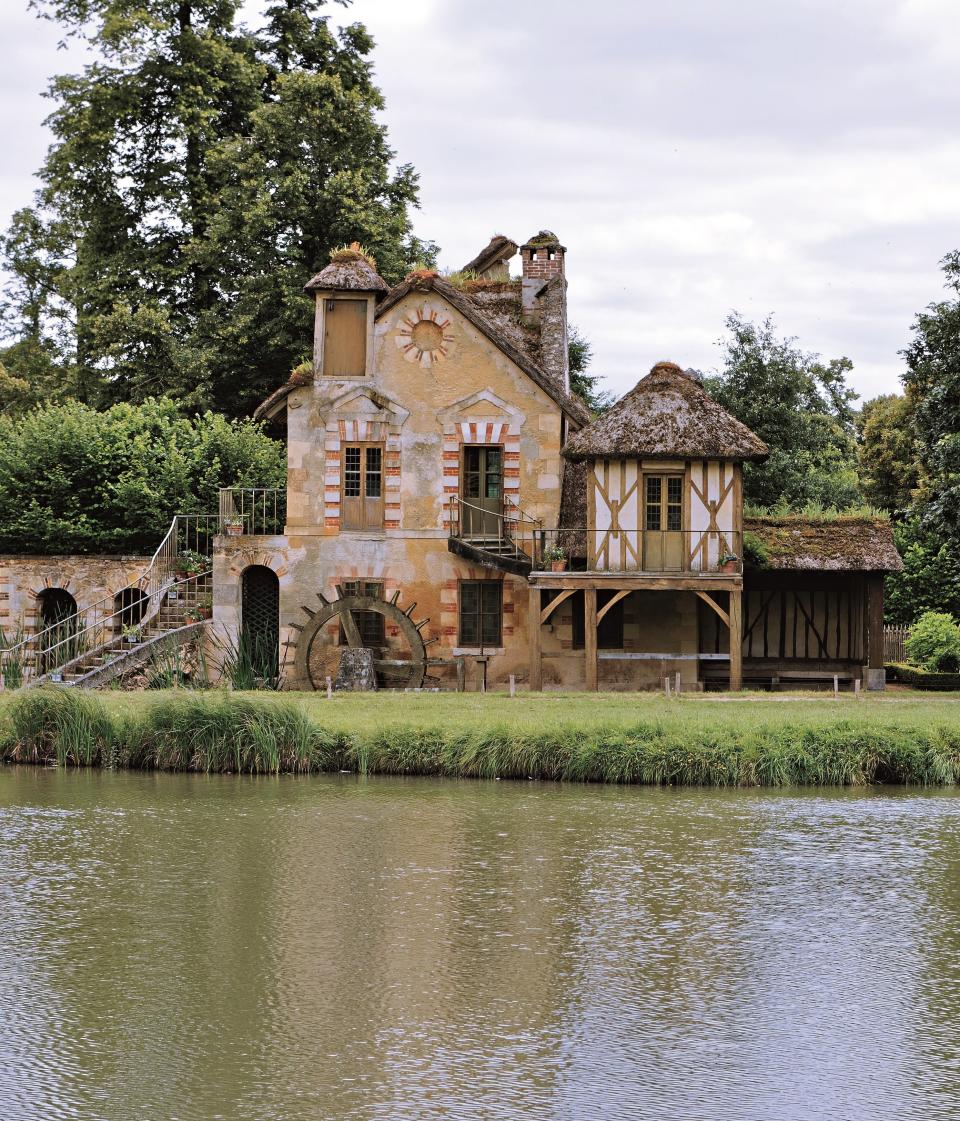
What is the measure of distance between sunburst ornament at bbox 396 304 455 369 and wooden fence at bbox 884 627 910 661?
501 inches

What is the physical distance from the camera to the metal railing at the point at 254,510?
94.4 feet

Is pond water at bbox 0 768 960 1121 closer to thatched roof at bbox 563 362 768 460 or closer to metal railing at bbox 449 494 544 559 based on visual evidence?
thatched roof at bbox 563 362 768 460

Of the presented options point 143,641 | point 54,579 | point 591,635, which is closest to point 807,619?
point 591,635

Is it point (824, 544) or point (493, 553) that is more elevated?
point (824, 544)

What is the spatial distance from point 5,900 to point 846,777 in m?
9.63

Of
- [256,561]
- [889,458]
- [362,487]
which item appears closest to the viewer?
[256,561]

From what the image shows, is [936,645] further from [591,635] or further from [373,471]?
[373,471]

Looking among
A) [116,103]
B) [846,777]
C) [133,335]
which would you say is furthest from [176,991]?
[116,103]

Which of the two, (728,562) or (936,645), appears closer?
(728,562)

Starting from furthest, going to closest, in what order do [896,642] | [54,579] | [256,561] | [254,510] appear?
[896,642] → [254,510] → [54,579] → [256,561]

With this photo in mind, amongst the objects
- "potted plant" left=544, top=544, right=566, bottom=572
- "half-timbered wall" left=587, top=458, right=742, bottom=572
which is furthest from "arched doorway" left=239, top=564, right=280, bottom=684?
"half-timbered wall" left=587, top=458, right=742, bottom=572

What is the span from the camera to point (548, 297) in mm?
30766

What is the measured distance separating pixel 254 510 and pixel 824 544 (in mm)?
10468

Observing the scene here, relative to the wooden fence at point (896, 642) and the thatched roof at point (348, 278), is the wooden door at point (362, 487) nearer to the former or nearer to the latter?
the thatched roof at point (348, 278)
